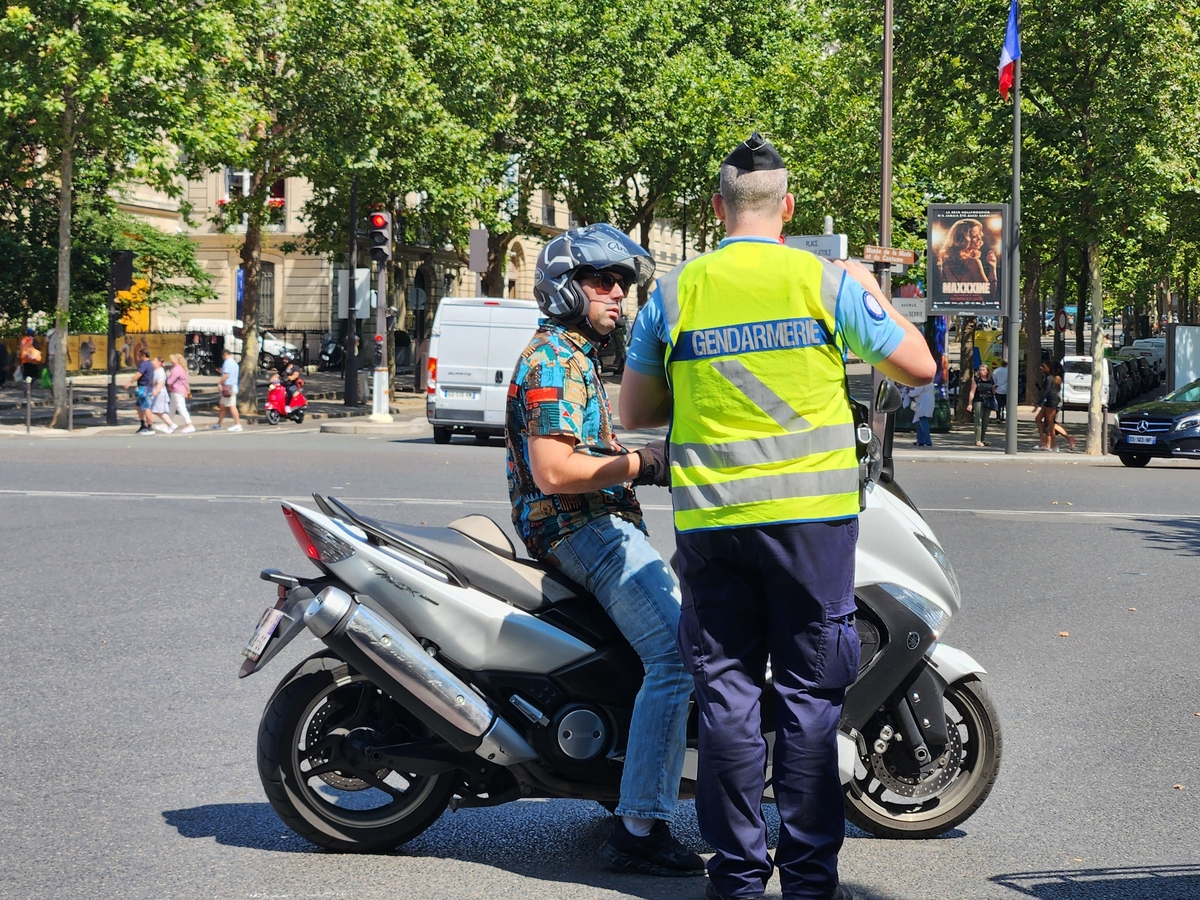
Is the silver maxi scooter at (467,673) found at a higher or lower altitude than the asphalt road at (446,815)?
higher

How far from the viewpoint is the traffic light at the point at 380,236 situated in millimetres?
27531

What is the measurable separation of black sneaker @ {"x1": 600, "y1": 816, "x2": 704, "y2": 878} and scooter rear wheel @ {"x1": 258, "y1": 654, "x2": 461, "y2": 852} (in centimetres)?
51

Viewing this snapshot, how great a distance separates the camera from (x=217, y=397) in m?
36.8

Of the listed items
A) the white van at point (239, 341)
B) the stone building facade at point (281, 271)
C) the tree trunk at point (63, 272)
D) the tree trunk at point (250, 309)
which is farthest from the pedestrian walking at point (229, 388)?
the stone building facade at point (281, 271)

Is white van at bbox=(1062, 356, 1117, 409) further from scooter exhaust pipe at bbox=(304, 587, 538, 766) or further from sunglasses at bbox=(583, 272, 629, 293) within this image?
scooter exhaust pipe at bbox=(304, 587, 538, 766)

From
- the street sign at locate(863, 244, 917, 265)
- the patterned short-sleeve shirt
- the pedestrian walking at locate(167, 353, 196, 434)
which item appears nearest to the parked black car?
the street sign at locate(863, 244, 917, 265)

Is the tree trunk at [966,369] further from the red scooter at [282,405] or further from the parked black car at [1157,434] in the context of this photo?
the red scooter at [282,405]

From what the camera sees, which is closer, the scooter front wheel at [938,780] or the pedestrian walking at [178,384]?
the scooter front wheel at [938,780]

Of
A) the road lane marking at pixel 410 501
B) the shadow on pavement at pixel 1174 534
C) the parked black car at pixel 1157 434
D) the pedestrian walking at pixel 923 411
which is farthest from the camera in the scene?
the pedestrian walking at pixel 923 411

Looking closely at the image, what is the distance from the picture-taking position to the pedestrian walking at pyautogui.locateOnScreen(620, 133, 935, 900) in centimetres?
348

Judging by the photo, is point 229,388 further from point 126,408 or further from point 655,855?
point 655,855

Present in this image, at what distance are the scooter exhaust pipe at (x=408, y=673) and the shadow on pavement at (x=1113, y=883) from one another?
56.4 inches

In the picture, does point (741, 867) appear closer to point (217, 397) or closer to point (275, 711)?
point (275, 711)

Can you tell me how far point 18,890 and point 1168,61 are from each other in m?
23.9
